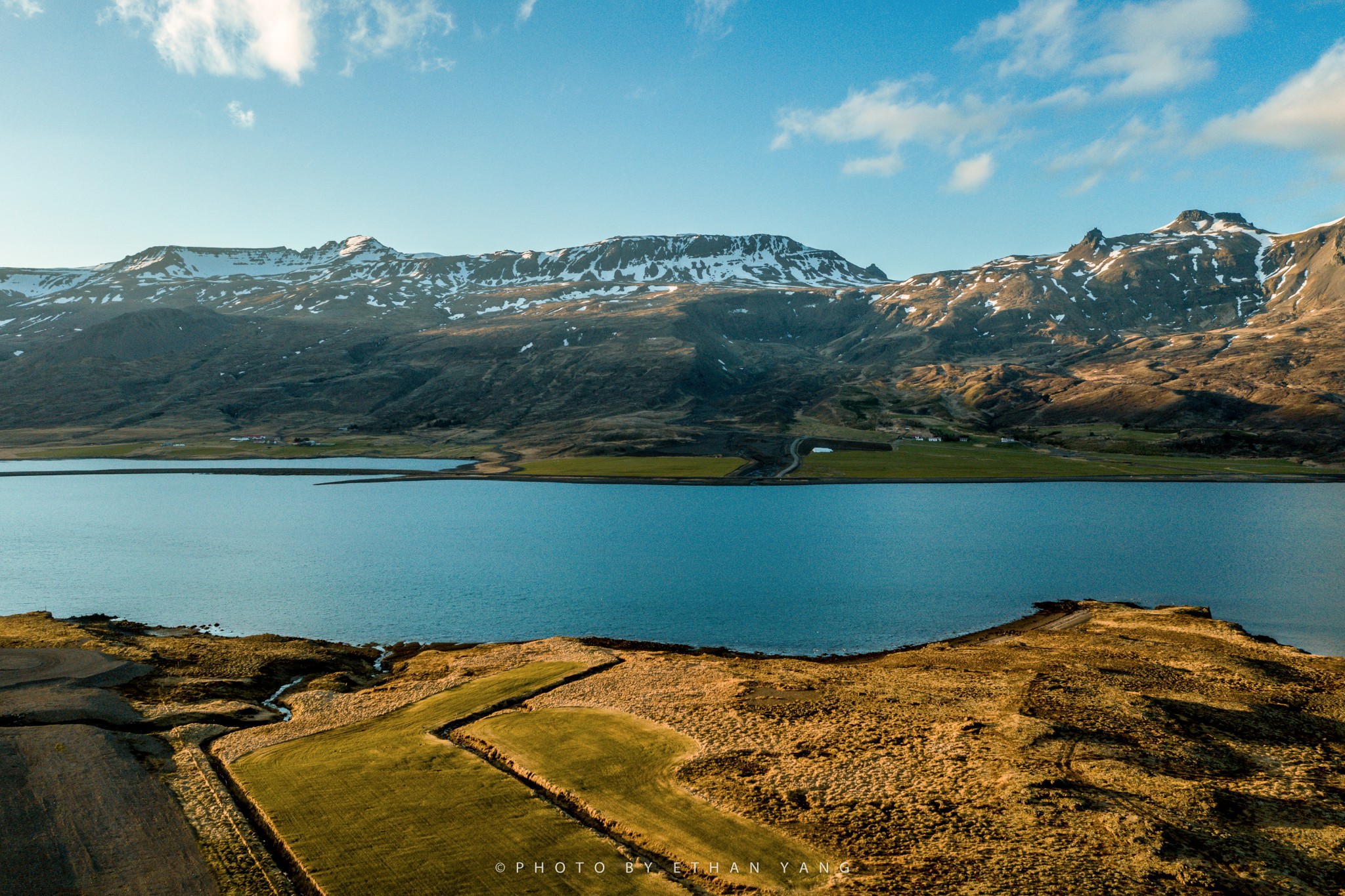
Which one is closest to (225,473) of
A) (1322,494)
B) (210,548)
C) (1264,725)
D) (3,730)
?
(210,548)

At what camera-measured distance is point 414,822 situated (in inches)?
877

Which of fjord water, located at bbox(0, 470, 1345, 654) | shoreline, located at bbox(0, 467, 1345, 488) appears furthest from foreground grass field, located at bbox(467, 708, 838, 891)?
shoreline, located at bbox(0, 467, 1345, 488)

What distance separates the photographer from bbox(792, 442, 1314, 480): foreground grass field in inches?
5453

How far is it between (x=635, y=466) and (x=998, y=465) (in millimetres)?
74599

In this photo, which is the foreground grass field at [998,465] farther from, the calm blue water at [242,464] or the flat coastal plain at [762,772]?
the flat coastal plain at [762,772]

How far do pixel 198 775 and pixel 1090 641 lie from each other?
46.2 m

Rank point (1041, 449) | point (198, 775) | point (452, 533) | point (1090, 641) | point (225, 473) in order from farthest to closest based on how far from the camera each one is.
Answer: point (1041, 449) < point (225, 473) < point (452, 533) < point (1090, 641) < point (198, 775)

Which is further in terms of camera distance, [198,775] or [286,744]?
[286,744]

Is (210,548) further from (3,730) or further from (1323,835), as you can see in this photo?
(1323,835)

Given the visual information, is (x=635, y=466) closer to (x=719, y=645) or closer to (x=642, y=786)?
(x=719, y=645)

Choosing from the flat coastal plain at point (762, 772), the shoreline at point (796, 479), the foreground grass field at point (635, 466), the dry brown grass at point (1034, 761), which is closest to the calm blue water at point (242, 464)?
the shoreline at point (796, 479)

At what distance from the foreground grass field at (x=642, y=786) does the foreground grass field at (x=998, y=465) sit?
112 metres

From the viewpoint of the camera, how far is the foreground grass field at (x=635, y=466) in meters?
144

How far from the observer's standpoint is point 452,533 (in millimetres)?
88000
